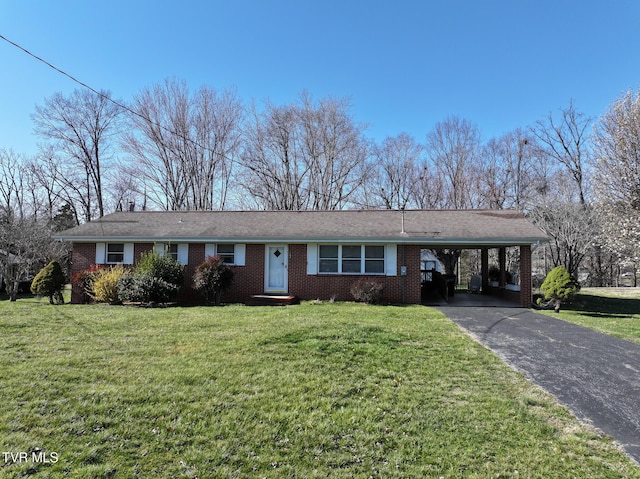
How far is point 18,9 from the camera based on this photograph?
23.9 ft

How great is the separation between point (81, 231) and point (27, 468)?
14056 millimetres

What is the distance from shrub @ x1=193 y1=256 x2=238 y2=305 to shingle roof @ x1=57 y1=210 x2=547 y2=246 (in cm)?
126

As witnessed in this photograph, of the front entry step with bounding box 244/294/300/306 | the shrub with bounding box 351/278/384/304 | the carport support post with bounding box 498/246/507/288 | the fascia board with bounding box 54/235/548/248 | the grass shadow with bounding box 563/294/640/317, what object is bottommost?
the grass shadow with bounding box 563/294/640/317

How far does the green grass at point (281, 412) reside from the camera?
2904 mm

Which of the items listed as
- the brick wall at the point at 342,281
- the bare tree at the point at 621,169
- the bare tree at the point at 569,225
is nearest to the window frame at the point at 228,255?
the brick wall at the point at 342,281

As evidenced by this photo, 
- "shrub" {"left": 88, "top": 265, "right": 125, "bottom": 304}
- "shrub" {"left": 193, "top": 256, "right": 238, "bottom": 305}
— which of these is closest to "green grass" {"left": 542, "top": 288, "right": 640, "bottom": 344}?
"shrub" {"left": 193, "top": 256, "right": 238, "bottom": 305}

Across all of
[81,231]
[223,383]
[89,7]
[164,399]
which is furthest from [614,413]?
[81,231]

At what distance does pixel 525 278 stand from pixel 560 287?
130 centimetres

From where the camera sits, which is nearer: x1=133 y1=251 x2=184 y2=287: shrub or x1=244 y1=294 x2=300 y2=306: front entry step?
x1=133 y1=251 x2=184 y2=287: shrub

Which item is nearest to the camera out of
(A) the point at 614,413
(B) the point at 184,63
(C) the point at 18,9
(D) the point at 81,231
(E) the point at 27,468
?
(E) the point at 27,468

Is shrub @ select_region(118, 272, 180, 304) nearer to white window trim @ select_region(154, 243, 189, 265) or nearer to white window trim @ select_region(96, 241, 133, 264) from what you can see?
white window trim @ select_region(154, 243, 189, 265)

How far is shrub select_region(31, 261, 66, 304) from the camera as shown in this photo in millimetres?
12859

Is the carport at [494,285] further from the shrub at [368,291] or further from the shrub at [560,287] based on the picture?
the shrub at [368,291]

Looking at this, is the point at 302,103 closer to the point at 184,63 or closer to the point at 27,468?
the point at 184,63
